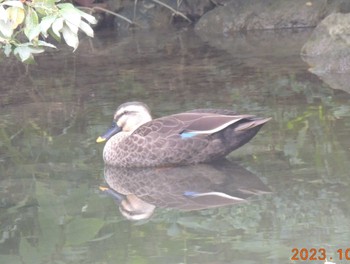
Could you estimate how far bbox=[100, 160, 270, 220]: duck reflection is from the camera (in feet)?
20.5

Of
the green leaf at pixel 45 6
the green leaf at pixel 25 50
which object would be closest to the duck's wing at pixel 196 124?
the green leaf at pixel 25 50

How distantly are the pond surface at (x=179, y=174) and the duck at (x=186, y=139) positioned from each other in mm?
136

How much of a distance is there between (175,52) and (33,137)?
560 cm

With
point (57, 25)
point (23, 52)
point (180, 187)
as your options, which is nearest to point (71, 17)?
point (57, 25)

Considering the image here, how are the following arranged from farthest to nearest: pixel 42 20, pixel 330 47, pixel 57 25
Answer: pixel 330 47 → pixel 42 20 → pixel 57 25

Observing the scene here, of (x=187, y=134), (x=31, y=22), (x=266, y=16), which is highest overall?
(x=31, y=22)

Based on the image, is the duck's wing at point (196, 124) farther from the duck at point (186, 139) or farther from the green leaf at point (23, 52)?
the green leaf at point (23, 52)

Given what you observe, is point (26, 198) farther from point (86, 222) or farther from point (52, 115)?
point (52, 115)

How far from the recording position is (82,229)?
5805mm

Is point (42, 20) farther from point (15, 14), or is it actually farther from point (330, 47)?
point (330, 47)

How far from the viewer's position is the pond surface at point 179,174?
5.32 metres

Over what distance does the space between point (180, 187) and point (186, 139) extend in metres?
0.61

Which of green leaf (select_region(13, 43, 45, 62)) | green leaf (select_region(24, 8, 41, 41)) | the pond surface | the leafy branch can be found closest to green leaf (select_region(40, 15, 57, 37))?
the leafy branch

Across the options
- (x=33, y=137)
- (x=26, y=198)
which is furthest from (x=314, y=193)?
(x=33, y=137)
